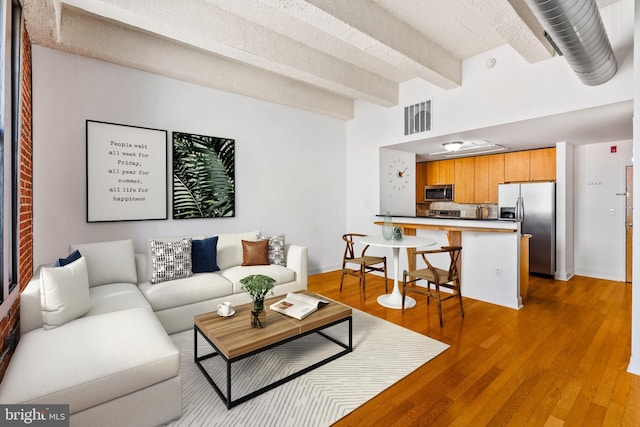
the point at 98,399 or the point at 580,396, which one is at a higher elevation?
the point at 98,399

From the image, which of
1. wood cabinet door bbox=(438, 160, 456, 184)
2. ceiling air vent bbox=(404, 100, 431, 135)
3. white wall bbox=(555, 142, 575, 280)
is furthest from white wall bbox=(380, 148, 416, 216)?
white wall bbox=(555, 142, 575, 280)

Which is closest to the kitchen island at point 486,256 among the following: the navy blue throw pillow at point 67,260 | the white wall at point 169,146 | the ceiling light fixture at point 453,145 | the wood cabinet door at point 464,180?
the ceiling light fixture at point 453,145

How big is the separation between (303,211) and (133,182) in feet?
8.16

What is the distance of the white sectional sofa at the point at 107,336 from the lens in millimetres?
1488

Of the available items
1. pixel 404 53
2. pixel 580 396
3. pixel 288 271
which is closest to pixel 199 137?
pixel 288 271

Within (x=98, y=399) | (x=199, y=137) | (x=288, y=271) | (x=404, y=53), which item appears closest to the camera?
(x=98, y=399)

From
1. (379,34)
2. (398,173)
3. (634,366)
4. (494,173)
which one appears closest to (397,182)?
(398,173)

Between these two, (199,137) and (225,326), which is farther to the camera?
(199,137)

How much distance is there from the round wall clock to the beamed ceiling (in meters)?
1.63

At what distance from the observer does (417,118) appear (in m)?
4.52

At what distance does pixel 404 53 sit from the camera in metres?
3.12

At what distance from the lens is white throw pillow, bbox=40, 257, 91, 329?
2012 millimetres

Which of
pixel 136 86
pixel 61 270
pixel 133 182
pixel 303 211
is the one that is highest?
pixel 136 86

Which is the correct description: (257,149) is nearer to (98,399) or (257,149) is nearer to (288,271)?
(288,271)
